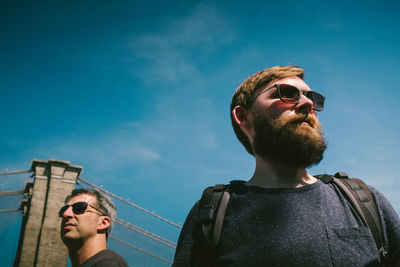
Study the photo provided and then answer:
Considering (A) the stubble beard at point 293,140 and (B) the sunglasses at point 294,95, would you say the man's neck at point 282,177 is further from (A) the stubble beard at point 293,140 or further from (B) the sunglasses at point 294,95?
(B) the sunglasses at point 294,95

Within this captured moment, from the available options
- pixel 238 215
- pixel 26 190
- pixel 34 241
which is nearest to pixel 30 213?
pixel 34 241

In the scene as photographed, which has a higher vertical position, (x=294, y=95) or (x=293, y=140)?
(x=294, y=95)

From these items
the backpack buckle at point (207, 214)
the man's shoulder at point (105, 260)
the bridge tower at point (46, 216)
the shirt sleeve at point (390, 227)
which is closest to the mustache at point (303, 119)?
the shirt sleeve at point (390, 227)

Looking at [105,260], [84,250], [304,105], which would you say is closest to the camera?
[304,105]

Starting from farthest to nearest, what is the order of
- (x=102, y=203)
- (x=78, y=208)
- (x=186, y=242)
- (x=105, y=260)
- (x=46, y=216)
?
1. (x=46, y=216)
2. (x=102, y=203)
3. (x=78, y=208)
4. (x=105, y=260)
5. (x=186, y=242)

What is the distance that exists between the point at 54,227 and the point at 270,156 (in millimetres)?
8925

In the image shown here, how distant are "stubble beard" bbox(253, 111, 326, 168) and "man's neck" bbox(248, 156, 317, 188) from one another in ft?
0.08

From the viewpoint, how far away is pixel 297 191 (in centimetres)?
106

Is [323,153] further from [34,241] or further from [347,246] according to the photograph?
[34,241]

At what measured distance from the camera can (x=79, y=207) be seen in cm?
265

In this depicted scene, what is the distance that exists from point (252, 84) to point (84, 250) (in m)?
2.05

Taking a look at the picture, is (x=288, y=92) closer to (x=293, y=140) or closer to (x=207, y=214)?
(x=293, y=140)

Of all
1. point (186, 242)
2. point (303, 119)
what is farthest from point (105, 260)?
point (303, 119)

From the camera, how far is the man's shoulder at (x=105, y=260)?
210 cm
